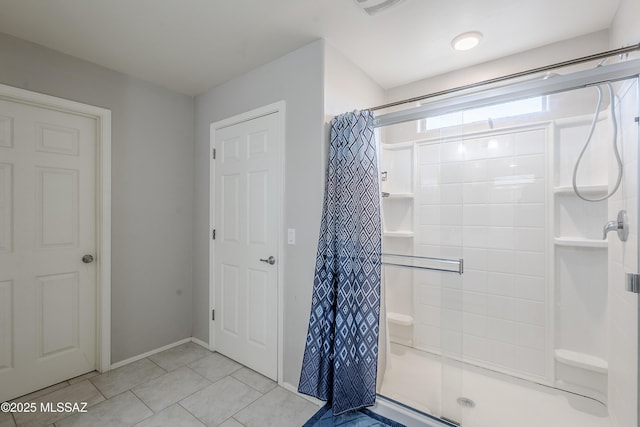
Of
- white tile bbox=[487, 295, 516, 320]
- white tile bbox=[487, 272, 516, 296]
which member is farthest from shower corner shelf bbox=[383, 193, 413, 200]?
white tile bbox=[487, 295, 516, 320]

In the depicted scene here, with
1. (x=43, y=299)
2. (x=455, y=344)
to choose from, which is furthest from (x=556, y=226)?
(x=43, y=299)

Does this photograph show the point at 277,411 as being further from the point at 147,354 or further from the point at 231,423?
the point at 147,354

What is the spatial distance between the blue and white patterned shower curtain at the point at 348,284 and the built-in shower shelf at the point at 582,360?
1245mm

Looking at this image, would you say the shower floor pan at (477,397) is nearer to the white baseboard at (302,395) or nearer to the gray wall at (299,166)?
the white baseboard at (302,395)

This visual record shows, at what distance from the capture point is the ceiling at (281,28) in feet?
5.42

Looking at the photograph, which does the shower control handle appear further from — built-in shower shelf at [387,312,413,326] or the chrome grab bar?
built-in shower shelf at [387,312,413,326]

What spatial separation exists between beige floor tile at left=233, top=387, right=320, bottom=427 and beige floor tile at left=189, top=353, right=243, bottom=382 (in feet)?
1.55

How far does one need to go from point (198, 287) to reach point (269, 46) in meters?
2.23

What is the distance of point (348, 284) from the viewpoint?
1.83m

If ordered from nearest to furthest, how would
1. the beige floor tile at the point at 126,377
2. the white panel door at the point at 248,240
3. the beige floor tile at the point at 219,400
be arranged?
the beige floor tile at the point at 219,400, the beige floor tile at the point at 126,377, the white panel door at the point at 248,240

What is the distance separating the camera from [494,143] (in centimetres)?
214

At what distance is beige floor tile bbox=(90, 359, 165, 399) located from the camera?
6.88 feet

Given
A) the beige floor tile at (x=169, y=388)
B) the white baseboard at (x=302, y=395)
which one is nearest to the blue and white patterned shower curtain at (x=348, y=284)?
the white baseboard at (x=302, y=395)

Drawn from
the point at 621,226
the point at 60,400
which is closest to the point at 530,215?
the point at 621,226
